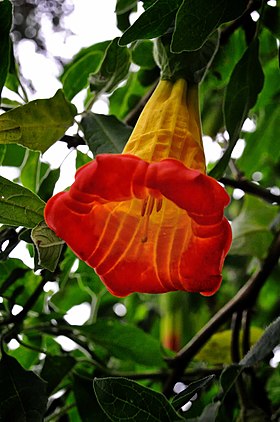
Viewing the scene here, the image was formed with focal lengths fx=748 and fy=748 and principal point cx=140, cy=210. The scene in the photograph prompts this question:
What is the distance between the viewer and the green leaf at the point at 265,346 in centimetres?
70

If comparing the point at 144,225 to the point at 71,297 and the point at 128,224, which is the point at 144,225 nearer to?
the point at 128,224

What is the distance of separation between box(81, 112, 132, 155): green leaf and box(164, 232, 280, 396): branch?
1.44 feet

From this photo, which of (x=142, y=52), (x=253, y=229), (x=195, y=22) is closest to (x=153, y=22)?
(x=195, y=22)

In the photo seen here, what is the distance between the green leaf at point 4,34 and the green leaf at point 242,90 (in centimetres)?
28

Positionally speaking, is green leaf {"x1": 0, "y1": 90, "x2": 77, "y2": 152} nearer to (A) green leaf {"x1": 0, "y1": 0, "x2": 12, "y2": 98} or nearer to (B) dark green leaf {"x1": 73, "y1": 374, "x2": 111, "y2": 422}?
(A) green leaf {"x1": 0, "y1": 0, "x2": 12, "y2": 98}

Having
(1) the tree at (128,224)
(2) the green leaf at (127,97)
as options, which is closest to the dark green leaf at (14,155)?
(1) the tree at (128,224)

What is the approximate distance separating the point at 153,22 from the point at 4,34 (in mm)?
182

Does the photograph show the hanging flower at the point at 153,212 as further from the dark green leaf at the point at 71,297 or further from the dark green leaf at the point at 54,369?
the dark green leaf at the point at 71,297

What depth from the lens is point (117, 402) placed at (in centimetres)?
74

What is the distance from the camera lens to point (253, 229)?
1.33m

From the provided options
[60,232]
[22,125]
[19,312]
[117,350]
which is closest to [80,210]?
[60,232]

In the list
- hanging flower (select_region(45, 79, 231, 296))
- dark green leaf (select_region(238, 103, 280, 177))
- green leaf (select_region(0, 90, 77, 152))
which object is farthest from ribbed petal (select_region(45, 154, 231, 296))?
dark green leaf (select_region(238, 103, 280, 177))

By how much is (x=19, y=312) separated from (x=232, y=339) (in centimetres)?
40

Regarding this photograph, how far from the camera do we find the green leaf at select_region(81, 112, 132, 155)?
895 millimetres
